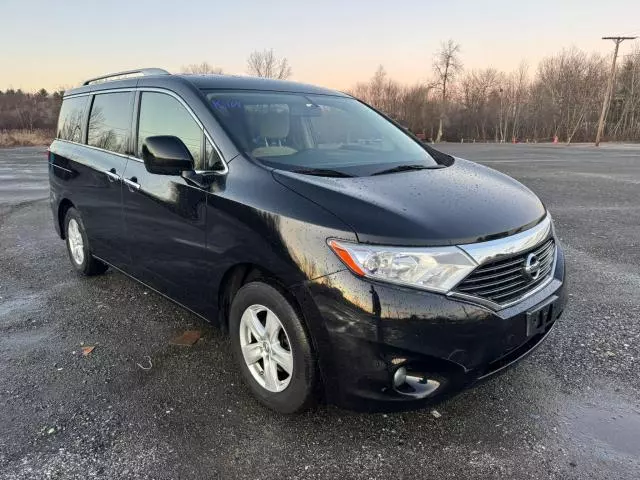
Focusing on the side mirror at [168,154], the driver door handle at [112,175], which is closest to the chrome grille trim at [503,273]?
the side mirror at [168,154]

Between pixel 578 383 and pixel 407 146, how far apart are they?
2.00 m

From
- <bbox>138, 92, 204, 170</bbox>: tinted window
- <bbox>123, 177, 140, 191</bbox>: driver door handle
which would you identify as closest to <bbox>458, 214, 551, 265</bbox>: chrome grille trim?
<bbox>138, 92, 204, 170</bbox>: tinted window

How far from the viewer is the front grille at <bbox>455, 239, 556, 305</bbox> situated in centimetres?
217

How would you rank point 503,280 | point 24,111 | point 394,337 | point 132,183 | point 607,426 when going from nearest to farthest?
point 394,337
point 503,280
point 607,426
point 132,183
point 24,111

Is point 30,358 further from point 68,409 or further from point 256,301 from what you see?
point 256,301

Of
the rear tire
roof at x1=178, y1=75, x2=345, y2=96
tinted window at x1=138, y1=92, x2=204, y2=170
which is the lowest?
the rear tire

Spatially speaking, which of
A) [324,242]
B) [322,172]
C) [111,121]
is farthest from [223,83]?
[324,242]

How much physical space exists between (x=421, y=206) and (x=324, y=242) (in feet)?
1.81

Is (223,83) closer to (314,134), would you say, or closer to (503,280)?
(314,134)

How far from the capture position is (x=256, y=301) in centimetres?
254

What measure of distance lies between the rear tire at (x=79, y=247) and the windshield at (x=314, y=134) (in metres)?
2.42

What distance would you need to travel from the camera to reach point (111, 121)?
4074 millimetres

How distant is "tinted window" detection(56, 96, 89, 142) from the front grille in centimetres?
411

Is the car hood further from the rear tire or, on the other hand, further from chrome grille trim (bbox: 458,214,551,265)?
the rear tire
